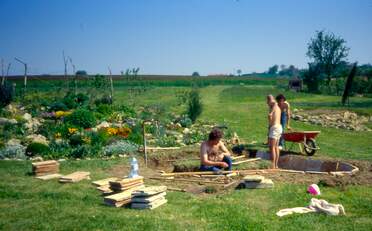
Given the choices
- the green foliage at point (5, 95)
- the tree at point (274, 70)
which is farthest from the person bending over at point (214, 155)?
the tree at point (274, 70)

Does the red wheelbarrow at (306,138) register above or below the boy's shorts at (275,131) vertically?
below

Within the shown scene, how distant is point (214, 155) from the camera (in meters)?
9.02

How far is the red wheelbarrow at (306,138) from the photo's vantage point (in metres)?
10.8

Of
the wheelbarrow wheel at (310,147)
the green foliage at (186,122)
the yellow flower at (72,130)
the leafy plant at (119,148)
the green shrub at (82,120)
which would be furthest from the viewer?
the green foliage at (186,122)

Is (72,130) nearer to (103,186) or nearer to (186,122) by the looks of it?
(186,122)

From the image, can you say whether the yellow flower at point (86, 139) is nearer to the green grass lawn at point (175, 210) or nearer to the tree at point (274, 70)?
the green grass lawn at point (175, 210)

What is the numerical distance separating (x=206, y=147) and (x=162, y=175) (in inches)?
45.3

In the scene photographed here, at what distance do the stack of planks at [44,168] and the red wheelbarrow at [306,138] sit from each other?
594 centimetres

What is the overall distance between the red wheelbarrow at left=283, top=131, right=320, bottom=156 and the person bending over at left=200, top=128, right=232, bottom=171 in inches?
107

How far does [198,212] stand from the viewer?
636cm

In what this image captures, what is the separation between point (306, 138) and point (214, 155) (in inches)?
130

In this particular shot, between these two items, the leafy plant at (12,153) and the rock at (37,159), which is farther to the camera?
the leafy plant at (12,153)

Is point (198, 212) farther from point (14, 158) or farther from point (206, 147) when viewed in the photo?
point (14, 158)

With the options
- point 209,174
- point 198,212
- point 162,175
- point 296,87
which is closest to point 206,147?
point 209,174
